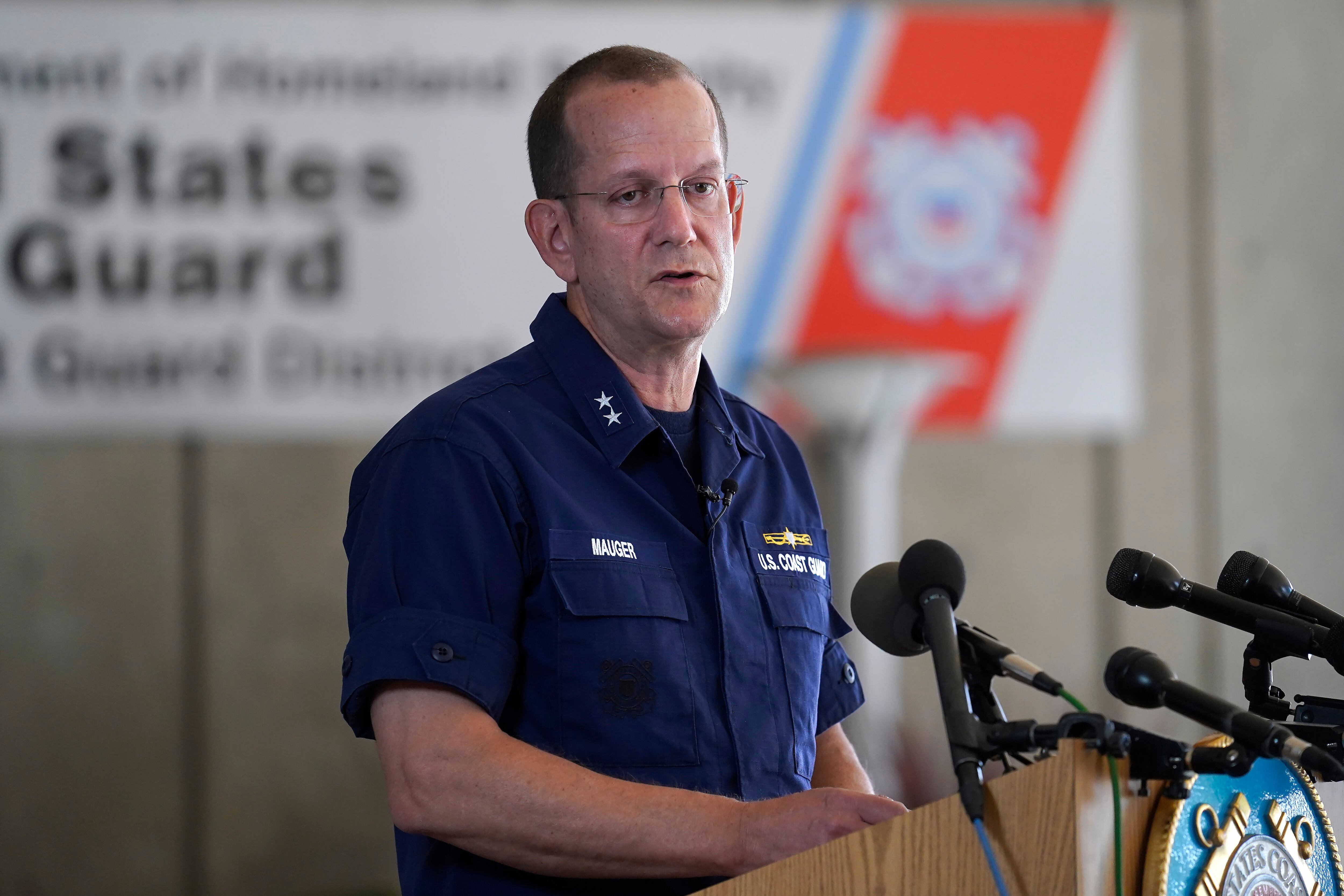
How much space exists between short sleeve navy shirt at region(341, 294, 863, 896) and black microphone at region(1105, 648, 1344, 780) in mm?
545

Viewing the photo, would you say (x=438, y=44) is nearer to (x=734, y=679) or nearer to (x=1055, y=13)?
(x=1055, y=13)

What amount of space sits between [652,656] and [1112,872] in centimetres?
56

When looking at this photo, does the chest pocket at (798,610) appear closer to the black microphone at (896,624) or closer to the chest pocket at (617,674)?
the chest pocket at (617,674)

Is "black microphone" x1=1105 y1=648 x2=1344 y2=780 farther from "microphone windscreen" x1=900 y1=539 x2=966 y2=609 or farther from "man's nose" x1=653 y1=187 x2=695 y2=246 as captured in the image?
"man's nose" x1=653 y1=187 x2=695 y2=246

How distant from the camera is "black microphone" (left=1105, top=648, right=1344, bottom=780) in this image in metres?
0.92

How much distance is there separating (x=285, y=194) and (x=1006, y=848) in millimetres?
3785

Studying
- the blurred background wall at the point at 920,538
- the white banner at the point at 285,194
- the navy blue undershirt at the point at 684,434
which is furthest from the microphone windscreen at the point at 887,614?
the white banner at the point at 285,194

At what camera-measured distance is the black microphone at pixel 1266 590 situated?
119 centimetres

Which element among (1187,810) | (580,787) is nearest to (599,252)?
(580,787)

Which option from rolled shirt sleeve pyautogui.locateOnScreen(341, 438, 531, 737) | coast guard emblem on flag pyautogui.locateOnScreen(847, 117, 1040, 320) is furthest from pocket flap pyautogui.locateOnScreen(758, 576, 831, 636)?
coast guard emblem on flag pyautogui.locateOnScreen(847, 117, 1040, 320)

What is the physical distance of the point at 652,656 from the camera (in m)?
1.42

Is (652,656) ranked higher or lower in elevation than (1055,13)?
lower

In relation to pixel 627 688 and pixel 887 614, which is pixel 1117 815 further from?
pixel 627 688

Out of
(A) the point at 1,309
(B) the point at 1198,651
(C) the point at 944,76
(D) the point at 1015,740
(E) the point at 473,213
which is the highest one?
→ (C) the point at 944,76
